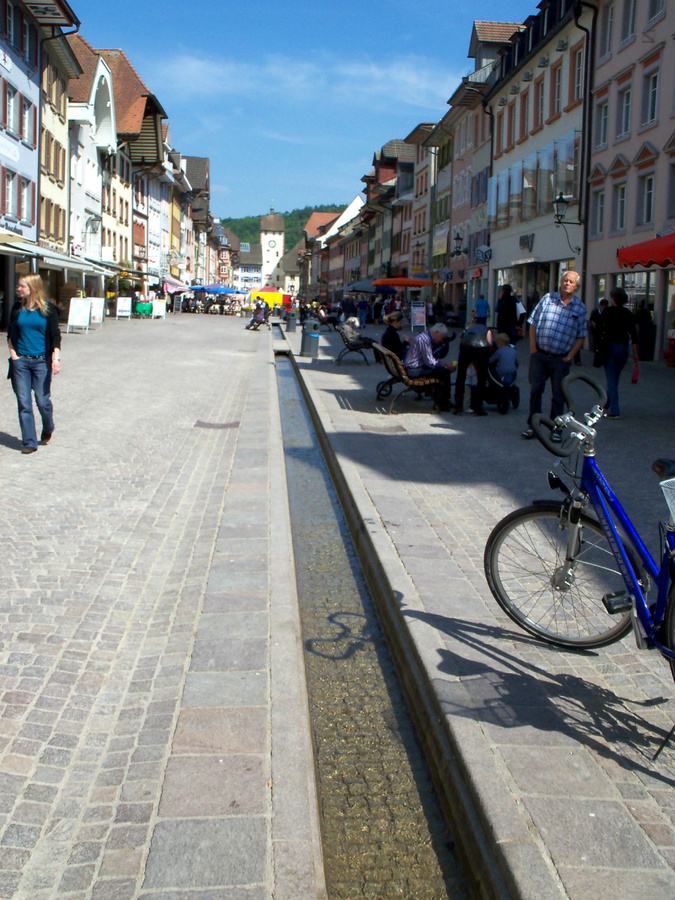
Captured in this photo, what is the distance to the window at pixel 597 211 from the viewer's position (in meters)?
29.2

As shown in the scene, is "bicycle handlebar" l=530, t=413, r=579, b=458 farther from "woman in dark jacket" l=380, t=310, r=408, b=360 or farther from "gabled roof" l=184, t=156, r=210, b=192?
"gabled roof" l=184, t=156, r=210, b=192

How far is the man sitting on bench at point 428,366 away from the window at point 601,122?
1879 cm

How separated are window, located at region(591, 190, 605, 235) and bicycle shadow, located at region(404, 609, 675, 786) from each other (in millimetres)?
26969

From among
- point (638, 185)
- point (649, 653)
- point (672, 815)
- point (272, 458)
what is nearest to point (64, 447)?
point (272, 458)

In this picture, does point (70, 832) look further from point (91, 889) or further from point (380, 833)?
point (380, 833)

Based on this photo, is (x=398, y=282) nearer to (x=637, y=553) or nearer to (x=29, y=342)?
(x=29, y=342)

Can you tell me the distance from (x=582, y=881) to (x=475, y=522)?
420 cm

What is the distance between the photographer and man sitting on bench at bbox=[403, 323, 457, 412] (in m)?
12.6

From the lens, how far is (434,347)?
45.8 feet

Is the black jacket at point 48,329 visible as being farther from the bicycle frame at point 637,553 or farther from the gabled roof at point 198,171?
the gabled roof at point 198,171

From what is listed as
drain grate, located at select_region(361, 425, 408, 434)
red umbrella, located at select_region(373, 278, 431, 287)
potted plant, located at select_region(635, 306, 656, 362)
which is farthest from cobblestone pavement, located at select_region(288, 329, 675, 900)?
red umbrella, located at select_region(373, 278, 431, 287)

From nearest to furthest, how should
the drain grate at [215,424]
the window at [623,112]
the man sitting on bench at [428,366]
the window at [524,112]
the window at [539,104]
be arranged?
1. the drain grate at [215,424]
2. the man sitting on bench at [428,366]
3. the window at [623,112]
4. the window at [539,104]
5. the window at [524,112]

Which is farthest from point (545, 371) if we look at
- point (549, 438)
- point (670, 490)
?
point (670, 490)

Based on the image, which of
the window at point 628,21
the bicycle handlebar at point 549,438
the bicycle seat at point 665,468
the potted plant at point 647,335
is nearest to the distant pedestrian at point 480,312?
the potted plant at point 647,335
